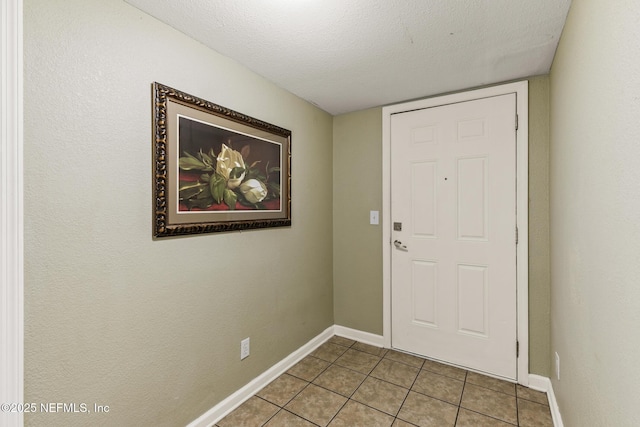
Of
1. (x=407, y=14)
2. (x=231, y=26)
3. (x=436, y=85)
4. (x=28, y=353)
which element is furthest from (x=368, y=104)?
(x=28, y=353)

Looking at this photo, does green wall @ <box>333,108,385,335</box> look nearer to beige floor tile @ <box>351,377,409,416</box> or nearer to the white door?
the white door

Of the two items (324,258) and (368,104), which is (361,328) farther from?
(368,104)

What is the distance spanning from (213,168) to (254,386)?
1.46 m

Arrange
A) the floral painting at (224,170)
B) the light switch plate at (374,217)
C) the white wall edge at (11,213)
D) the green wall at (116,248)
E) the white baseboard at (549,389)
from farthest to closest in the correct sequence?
the light switch plate at (374,217), the white baseboard at (549,389), the floral painting at (224,170), the green wall at (116,248), the white wall edge at (11,213)

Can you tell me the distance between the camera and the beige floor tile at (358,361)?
7.48 feet

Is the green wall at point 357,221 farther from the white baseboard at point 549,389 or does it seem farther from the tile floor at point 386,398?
the white baseboard at point 549,389

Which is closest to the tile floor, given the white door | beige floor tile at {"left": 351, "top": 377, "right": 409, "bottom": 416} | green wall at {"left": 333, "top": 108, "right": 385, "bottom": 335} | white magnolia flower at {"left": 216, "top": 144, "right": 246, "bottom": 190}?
beige floor tile at {"left": 351, "top": 377, "right": 409, "bottom": 416}

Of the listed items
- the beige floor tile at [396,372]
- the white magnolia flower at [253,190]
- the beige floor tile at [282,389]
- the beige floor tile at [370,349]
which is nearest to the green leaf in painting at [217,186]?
the white magnolia flower at [253,190]

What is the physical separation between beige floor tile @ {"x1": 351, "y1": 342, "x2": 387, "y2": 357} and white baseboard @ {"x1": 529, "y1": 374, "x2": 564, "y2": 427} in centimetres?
105

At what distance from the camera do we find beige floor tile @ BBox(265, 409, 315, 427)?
1.68 metres

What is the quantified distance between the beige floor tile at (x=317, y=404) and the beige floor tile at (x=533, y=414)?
105 centimetres

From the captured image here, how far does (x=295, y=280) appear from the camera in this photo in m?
2.40

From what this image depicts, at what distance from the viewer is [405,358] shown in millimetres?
2430

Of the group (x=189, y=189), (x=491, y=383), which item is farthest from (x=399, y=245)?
(x=189, y=189)
